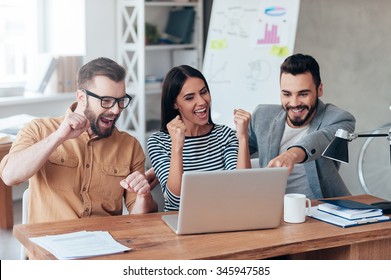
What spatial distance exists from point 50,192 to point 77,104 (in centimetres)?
36

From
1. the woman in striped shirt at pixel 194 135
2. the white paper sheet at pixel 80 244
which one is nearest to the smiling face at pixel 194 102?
the woman in striped shirt at pixel 194 135

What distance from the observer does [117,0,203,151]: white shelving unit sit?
5.78 metres

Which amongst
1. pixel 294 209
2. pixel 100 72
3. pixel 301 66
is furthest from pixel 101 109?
pixel 301 66

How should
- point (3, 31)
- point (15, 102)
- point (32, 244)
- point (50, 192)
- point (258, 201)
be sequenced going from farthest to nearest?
point (3, 31) < point (15, 102) < point (50, 192) < point (258, 201) < point (32, 244)

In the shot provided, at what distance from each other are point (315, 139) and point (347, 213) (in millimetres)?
449

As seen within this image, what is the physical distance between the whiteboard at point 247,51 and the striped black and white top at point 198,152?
218cm

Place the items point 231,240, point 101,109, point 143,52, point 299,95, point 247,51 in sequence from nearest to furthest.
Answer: point 231,240
point 101,109
point 299,95
point 247,51
point 143,52

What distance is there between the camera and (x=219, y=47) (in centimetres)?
543

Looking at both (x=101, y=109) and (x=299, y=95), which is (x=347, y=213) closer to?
(x=299, y=95)

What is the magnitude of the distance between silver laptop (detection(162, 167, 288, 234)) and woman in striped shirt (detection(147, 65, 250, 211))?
510 mm

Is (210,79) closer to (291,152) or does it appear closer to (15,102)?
(15,102)

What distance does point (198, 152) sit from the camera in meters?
2.92
